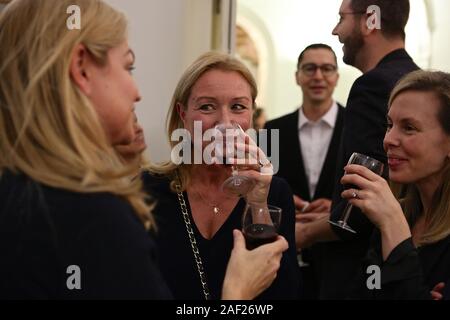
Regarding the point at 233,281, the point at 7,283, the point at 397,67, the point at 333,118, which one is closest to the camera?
the point at 7,283

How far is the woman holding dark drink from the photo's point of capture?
5.90ft

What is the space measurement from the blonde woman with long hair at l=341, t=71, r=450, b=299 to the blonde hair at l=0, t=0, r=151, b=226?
75 cm

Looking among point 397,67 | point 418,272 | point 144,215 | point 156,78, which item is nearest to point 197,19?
point 156,78

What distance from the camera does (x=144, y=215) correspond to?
1171mm

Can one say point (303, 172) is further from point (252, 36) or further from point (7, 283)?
point (252, 36)

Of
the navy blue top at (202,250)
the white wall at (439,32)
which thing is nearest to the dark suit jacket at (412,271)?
the navy blue top at (202,250)

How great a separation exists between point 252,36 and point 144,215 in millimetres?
8354

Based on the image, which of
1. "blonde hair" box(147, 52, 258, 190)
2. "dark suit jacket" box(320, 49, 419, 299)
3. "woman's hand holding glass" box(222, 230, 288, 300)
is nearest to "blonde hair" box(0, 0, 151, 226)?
"woman's hand holding glass" box(222, 230, 288, 300)

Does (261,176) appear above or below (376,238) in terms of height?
above

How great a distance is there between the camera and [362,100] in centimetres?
225

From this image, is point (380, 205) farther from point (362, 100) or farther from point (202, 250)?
point (362, 100)

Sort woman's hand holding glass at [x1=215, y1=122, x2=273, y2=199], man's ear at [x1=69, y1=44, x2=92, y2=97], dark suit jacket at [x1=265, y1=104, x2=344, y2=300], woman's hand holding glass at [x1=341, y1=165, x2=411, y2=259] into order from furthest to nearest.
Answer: dark suit jacket at [x1=265, y1=104, x2=344, y2=300]
woman's hand holding glass at [x1=215, y1=122, x2=273, y2=199]
woman's hand holding glass at [x1=341, y1=165, x2=411, y2=259]
man's ear at [x1=69, y1=44, x2=92, y2=97]

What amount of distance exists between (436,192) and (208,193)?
698 millimetres

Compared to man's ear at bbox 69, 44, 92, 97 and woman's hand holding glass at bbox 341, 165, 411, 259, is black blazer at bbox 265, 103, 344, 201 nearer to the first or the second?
woman's hand holding glass at bbox 341, 165, 411, 259
